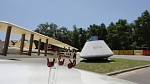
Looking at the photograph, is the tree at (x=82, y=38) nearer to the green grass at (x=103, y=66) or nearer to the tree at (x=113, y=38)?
the tree at (x=113, y=38)

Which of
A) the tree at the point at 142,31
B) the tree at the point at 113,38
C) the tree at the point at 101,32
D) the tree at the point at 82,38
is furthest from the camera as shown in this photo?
the tree at the point at 82,38

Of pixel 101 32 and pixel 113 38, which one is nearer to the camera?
pixel 113 38

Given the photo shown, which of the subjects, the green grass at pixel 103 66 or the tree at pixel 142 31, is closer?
the green grass at pixel 103 66

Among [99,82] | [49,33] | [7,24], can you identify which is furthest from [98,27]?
[99,82]

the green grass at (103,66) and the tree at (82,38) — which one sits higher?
the tree at (82,38)

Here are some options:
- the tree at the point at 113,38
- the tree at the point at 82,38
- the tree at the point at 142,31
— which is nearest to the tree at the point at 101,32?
the tree at the point at 113,38

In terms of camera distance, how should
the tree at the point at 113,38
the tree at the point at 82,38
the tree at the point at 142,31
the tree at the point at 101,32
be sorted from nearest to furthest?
the tree at the point at 142,31 < the tree at the point at 113,38 < the tree at the point at 101,32 < the tree at the point at 82,38

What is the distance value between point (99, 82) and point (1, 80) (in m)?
0.72

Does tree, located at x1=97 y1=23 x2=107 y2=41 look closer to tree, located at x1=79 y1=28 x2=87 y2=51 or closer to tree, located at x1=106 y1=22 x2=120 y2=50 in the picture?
tree, located at x1=106 y1=22 x2=120 y2=50

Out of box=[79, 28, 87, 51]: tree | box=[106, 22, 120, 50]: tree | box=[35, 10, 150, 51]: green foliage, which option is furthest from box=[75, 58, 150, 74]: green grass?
box=[79, 28, 87, 51]: tree

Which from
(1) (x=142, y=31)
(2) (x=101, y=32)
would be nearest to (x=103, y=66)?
(1) (x=142, y=31)

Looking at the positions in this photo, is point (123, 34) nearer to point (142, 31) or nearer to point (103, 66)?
point (142, 31)

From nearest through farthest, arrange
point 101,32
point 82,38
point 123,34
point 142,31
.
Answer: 1. point 142,31
2. point 123,34
3. point 101,32
4. point 82,38

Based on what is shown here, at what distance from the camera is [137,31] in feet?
225
